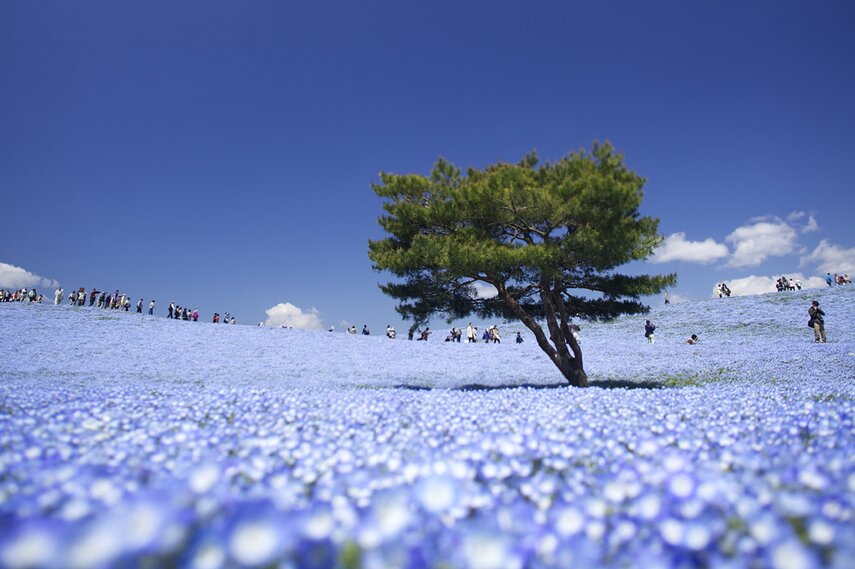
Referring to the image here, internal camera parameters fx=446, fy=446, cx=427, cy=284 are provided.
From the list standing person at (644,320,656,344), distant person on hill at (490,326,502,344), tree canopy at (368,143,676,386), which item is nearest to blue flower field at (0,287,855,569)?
tree canopy at (368,143,676,386)

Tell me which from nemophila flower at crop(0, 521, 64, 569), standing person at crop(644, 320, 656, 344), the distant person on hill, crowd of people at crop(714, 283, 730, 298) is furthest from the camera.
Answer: crowd of people at crop(714, 283, 730, 298)

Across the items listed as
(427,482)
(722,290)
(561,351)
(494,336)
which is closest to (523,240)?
(561,351)

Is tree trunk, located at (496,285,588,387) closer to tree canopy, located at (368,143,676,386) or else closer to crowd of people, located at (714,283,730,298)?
tree canopy, located at (368,143,676,386)

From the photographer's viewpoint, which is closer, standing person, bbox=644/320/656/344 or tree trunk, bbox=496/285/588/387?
tree trunk, bbox=496/285/588/387

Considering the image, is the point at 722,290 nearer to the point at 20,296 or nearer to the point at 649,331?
the point at 649,331

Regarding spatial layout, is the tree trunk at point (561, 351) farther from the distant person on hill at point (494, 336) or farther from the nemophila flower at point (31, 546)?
the distant person on hill at point (494, 336)

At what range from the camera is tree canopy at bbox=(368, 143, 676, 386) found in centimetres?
998

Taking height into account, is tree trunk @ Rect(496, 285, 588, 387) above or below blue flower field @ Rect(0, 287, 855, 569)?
above

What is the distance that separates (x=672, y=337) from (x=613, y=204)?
2316cm

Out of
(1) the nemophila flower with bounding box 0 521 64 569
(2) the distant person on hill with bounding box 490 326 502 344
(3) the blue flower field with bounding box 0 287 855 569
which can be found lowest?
(3) the blue flower field with bounding box 0 287 855 569

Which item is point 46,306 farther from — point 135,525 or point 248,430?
point 135,525

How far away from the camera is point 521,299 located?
1275 cm

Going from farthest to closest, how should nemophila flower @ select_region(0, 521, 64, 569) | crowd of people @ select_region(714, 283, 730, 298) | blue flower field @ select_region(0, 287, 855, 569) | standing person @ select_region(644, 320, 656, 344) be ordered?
crowd of people @ select_region(714, 283, 730, 298)
standing person @ select_region(644, 320, 656, 344)
blue flower field @ select_region(0, 287, 855, 569)
nemophila flower @ select_region(0, 521, 64, 569)

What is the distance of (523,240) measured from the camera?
11.4 meters
